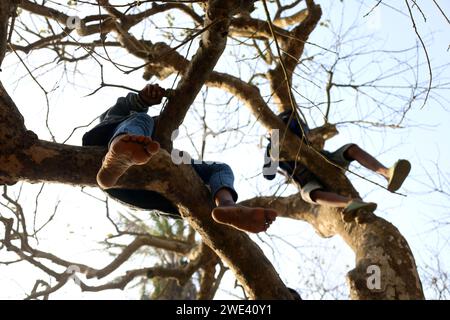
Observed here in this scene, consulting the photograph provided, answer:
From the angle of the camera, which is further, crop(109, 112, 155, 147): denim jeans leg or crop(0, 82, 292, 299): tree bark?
crop(109, 112, 155, 147): denim jeans leg

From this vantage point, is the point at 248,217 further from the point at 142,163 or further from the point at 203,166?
the point at 203,166

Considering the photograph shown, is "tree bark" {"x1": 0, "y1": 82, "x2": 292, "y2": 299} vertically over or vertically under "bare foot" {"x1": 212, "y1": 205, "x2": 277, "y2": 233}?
over

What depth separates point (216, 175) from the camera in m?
3.04

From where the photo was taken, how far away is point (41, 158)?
2514 mm

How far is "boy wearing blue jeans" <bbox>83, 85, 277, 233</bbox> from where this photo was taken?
2.27m

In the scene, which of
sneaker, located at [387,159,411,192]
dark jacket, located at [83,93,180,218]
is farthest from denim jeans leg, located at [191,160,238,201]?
sneaker, located at [387,159,411,192]

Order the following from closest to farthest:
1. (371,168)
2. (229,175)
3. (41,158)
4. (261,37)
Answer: (41,158), (229,175), (371,168), (261,37)

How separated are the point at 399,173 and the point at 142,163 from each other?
7.52 feet

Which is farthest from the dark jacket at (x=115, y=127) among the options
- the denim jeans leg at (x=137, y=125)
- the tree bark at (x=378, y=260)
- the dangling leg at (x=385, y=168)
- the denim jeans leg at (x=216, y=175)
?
the dangling leg at (x=385, y=168)

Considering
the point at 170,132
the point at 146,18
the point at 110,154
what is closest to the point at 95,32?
the point at 146,18

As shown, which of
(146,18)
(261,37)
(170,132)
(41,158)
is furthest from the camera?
(261,37)

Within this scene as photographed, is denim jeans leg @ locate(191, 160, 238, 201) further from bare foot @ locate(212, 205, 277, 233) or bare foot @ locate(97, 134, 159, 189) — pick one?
bare foot @ locate(97, 134, 159, 189)
